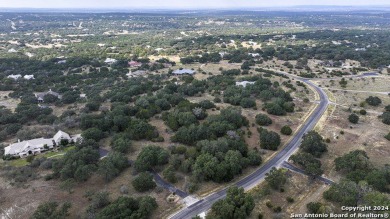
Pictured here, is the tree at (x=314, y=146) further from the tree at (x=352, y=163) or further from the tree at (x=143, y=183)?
the tree at (x=143, y=183)

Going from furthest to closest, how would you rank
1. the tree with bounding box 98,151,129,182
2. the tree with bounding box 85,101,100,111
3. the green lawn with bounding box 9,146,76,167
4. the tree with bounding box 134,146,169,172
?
the tree with bounding box 85,101,100,111
the green lawn with bounding box 9,146,76,167
the tree with bounding box 134,146,169,172
the tree with bounding box 98,151,129,182

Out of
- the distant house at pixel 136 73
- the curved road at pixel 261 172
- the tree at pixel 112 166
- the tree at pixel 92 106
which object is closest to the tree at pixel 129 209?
the curved road at pixel 261 172

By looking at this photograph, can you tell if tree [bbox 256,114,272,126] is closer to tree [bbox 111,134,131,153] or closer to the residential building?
tree [bbox 111,134,131,153]

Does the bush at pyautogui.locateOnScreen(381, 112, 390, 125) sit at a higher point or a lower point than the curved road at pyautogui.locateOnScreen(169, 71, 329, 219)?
higher

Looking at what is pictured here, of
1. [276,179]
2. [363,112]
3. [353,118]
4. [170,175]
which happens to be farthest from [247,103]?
[170,175]

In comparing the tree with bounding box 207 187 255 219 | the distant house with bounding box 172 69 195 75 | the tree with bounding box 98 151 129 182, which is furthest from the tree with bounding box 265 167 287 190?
the distant house with bounding box 172 69 195 75
